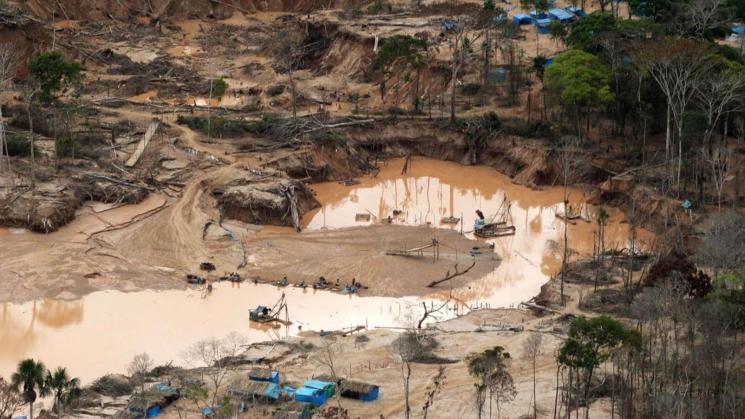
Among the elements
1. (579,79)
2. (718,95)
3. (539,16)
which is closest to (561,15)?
(539,16)

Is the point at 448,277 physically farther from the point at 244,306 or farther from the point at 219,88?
the point at 219,88

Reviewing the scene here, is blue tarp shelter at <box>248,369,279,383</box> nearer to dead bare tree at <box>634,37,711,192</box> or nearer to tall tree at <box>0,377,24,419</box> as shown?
tall tree at <box>0,377,24,419</box>

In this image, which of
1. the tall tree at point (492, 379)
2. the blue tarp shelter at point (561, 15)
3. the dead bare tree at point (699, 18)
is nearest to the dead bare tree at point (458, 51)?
the blue tarp shelter at point (561, 15)

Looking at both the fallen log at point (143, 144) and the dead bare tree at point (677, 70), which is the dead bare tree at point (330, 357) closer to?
the dead bare tree at point (677, 70)

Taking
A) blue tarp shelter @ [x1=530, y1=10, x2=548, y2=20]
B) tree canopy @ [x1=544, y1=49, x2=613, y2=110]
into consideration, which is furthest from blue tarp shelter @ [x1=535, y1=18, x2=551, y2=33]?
tree canopy @ [x1=544, y1=49, x2=613, y2=110]

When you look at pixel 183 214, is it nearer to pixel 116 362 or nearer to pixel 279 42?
pixel 116 362

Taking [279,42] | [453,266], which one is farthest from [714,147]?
[279,42]
